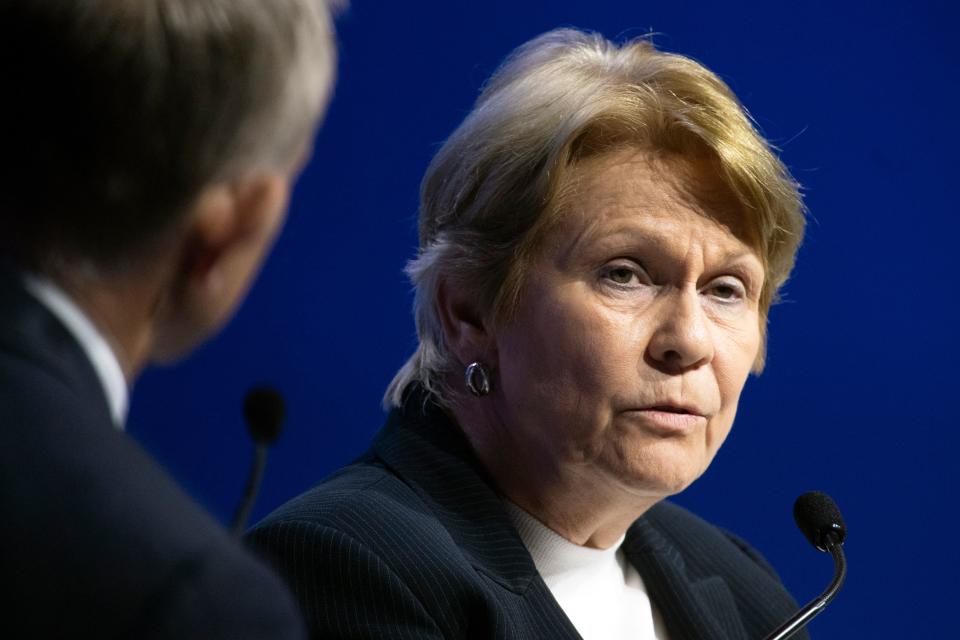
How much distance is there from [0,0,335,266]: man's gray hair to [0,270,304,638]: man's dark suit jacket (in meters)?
0.06

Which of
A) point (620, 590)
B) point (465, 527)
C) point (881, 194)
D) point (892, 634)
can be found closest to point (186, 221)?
point (465, 527)

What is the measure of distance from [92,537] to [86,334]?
0.13m

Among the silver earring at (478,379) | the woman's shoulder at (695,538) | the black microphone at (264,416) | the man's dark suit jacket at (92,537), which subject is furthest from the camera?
the woman's shoulder at (695,538)

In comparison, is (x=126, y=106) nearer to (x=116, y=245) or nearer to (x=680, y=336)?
(x=116, y=245)

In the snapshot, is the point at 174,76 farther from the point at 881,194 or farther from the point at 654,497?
the point at 881,194

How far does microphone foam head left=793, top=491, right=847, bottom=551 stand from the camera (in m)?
1.61

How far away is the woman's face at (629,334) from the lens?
1.50m

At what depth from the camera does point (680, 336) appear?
151 centimetres

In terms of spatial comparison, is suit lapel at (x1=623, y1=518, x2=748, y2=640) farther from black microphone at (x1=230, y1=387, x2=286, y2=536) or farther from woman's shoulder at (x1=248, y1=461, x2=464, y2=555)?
black microphone at (x1=230, y1=387, x2=286, y2=536)

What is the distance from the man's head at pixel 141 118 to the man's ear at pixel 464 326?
2.79 feet

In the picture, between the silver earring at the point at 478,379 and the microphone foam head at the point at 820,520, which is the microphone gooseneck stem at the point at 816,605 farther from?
the silver earring at the point at 478,379

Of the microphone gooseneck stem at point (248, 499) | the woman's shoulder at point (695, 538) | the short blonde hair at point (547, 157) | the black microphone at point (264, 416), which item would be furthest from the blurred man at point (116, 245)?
the woman's shoulder at point (695, 538)

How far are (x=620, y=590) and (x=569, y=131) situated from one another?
0.59m

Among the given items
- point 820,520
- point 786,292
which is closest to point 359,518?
point 820,520
